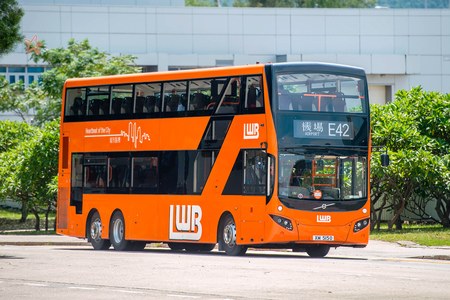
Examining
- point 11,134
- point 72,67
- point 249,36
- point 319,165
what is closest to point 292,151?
point 319,165

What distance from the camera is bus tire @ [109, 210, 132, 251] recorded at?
24656 mm

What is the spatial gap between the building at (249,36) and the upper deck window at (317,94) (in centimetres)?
3726

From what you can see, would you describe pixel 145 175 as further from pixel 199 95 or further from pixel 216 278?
pixel 216 278

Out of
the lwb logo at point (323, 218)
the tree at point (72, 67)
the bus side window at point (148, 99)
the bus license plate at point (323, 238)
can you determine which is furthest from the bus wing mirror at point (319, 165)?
the tree at point (72, 67)

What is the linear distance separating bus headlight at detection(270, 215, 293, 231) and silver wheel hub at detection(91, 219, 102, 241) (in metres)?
7.16

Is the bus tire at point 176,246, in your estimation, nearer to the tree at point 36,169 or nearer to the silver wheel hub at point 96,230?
the silver wheel hub at point 96,230

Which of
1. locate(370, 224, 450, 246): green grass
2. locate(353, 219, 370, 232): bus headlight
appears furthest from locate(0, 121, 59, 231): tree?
locate(353, 219, 370, 232): bus headlight

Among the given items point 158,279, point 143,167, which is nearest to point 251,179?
point 143,167

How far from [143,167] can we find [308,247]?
5.24m

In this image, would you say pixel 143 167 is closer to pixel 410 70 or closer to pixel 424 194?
pixel 424 194

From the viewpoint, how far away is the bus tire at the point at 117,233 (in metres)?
24.7

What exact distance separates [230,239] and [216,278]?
6.83 m

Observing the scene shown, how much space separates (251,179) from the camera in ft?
67.8

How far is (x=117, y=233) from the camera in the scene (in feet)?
81.5
